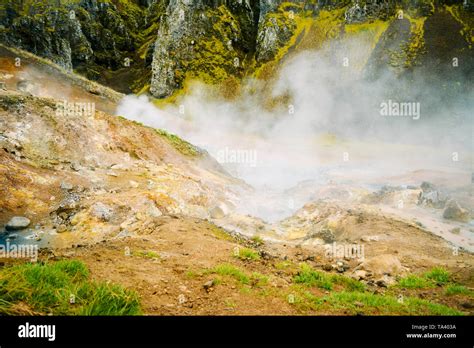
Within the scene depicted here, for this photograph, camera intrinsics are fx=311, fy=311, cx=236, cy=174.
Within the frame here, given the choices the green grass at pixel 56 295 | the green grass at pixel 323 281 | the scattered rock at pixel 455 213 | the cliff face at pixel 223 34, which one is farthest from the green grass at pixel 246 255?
the cliff face at pixel 223 34

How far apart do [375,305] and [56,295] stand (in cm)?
607

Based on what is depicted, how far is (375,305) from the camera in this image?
6633mm

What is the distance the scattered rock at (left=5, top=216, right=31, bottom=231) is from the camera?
39.9ft

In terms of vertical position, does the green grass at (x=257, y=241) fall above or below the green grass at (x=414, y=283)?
above

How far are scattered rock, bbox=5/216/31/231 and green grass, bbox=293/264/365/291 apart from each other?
1087 centimetres

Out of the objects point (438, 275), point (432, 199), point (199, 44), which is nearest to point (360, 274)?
point (438, 275)

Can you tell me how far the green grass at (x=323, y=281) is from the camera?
26.3ft

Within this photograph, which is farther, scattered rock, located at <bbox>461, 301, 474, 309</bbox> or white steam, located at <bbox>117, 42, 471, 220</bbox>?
white steam, located at <bbox>117, 42, 471, 220</bbox>

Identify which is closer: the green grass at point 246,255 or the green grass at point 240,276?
the green grass at point 240,276

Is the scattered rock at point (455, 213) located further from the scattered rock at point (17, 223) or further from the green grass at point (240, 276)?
the scattered rock at point (17, 223)

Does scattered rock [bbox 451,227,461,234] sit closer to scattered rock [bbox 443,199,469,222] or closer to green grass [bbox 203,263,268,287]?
scattered rock [bbox 443,199,469,222]

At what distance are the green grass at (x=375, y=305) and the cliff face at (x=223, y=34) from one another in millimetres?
66336

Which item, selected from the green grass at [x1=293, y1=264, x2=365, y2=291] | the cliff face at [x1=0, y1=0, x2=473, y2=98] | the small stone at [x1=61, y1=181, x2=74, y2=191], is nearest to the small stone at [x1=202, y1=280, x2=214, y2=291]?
the green grass at [x1=293, y1=264, x2=365, y2=291]

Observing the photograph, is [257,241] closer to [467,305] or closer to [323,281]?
[323,281]
